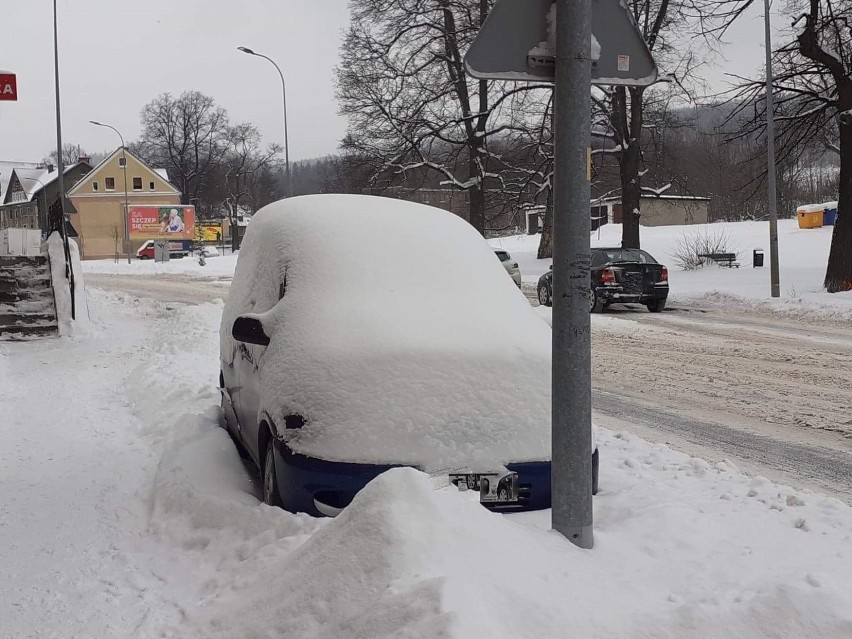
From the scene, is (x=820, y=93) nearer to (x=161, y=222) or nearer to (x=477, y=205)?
(x=477, y=205)

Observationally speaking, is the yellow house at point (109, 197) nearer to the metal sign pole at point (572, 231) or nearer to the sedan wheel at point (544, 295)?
the sedan wheel at point (544, 295)

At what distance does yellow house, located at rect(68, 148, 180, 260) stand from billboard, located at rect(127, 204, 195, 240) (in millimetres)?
3353

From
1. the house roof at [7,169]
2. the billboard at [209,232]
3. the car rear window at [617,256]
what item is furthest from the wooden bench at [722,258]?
the house roof at [7,169]

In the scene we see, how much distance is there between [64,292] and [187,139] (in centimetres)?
7970

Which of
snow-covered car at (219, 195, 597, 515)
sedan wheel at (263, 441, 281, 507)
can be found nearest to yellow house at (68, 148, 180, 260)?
snow-covered car at (219, 195, 597, 515)

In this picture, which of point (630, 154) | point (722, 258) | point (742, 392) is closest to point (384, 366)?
point (742, 392)

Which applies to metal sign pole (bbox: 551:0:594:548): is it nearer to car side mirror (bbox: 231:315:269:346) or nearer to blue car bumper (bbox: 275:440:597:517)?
blue car bumper (bbox: 275:440:597:517)

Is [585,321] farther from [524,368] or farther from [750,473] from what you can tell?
[750,473]

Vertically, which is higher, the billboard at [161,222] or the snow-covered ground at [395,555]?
the billboard at [161,222]

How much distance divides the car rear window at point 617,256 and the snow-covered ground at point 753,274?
2.83 meters

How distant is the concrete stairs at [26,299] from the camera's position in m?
13.6

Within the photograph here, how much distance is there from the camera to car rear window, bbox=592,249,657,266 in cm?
1953

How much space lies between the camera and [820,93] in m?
21.0

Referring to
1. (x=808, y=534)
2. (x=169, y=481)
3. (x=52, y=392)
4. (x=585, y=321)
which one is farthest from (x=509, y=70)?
(x=52, y=392)
